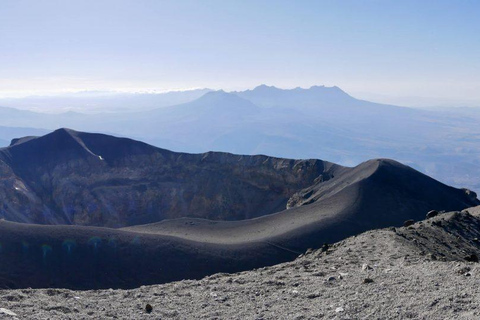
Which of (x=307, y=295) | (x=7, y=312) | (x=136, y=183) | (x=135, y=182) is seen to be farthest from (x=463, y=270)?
(x=135, y=182)

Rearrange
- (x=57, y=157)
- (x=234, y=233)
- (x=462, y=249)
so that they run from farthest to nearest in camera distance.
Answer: (x=57, y=157) < (x=234, y=233) < (x=462, y=249)

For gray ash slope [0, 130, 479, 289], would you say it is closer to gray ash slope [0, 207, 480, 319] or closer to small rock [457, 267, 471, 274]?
gray ash slope [0, 207, 480, 319]

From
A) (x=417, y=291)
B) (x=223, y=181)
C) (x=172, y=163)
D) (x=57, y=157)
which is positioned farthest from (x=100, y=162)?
Answer: (x=417, y=291)

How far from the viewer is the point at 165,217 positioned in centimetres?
5453

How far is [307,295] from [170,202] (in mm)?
45811

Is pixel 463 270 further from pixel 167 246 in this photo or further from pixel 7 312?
→ pixel 167 246

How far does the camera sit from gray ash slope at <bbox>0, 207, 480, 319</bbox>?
905cm

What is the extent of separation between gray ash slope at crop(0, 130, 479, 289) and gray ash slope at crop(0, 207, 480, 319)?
10187mm

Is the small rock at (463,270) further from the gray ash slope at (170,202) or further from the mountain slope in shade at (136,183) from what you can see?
the mountain slope in shade at (136,183)

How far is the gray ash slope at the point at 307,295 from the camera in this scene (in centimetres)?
905

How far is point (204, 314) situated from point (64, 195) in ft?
158

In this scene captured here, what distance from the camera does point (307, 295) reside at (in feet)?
35.5

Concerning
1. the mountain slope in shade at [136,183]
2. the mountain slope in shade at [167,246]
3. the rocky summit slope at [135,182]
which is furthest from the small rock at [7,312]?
the mountain slope in shade at [136,183]

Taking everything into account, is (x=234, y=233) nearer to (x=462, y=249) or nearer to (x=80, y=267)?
(x=80, y=267)
